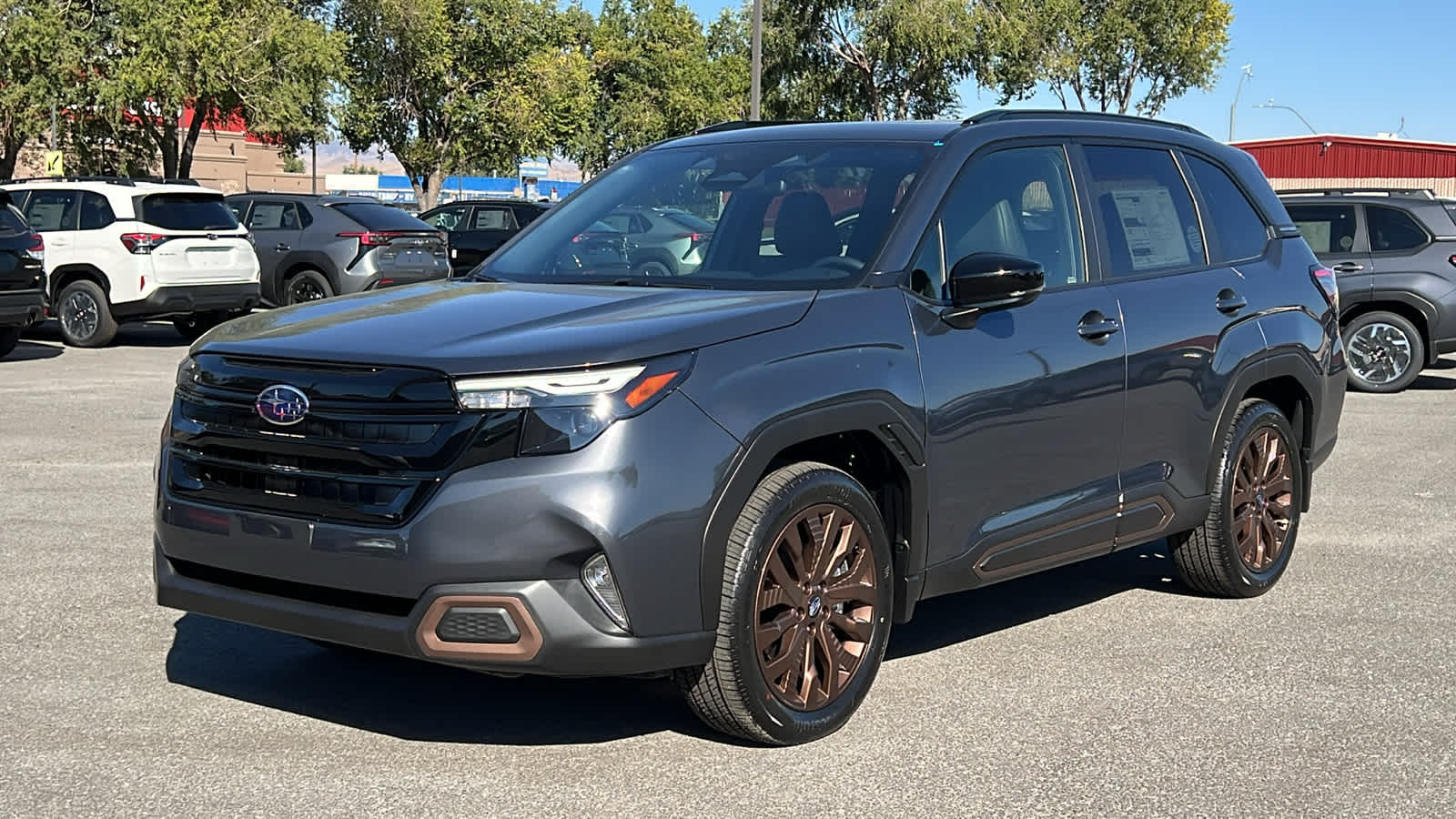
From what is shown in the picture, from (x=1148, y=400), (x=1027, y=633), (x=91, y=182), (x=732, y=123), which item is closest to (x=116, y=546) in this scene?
(x=732, y=123)

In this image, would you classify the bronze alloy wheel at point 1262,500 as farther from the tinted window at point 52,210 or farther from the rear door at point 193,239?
the tinted window at point 52,210

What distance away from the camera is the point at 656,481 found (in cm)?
430

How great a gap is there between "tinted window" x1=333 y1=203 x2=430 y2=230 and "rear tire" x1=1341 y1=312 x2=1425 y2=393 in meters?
10.9

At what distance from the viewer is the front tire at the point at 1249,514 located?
260 inches

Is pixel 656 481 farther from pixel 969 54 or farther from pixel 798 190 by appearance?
pixel 969 54

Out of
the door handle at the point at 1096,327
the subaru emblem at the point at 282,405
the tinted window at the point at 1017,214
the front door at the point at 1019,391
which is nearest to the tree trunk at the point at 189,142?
the tinted window at the point at 1017,214

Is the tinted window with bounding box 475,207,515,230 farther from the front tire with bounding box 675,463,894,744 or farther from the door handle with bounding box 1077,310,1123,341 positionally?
the front tire with bounding box 675,463,894,744

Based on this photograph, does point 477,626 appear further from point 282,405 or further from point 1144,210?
point 1144,210

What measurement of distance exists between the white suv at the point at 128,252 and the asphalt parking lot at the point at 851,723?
1065 cm

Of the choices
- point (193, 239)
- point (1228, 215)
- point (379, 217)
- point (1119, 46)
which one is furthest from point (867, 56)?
point (1228, 215)

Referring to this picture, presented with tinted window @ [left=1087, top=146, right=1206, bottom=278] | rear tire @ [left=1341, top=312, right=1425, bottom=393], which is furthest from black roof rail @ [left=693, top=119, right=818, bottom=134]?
rear tire @ [left=1341, top=312, right=1425, bottom=393]

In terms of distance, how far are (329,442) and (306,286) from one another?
16718 mm

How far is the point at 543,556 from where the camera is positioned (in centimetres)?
423

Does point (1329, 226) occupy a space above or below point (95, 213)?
above
